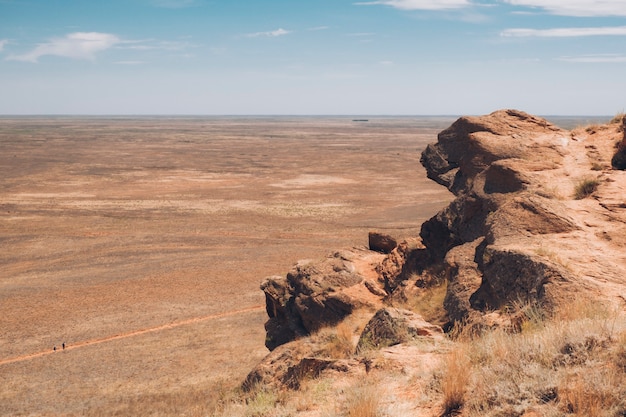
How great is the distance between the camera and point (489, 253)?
1125 centimetres

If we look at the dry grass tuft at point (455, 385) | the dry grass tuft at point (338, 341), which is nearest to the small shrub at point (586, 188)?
the dry grass tuft at point (338, 341)

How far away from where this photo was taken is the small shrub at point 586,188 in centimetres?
1294

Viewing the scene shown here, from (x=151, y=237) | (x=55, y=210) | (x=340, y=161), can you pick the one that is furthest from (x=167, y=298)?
(x=340, y=161)

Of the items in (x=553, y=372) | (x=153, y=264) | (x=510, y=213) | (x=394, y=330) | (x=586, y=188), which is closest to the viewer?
(x=553, y=372)

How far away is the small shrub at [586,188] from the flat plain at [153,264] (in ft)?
40.6

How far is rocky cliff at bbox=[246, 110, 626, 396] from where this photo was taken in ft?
32.4

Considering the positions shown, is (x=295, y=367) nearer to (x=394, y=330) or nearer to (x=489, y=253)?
(x=394, y=330)

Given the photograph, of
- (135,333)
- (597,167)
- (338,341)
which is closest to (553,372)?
(338,341)

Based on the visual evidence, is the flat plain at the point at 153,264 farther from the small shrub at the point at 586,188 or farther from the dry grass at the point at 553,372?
the small shrub at the point at 586,188

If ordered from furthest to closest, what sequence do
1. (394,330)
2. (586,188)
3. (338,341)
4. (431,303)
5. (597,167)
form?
(597,167)
(431,303)
(586,188)
(338,341)
(394,330)

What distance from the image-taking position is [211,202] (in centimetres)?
5838

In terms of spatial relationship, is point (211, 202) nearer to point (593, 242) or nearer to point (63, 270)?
point (63, 270)

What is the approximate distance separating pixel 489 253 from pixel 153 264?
2700 cm

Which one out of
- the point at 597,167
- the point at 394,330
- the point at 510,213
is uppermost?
the point at 597,167
